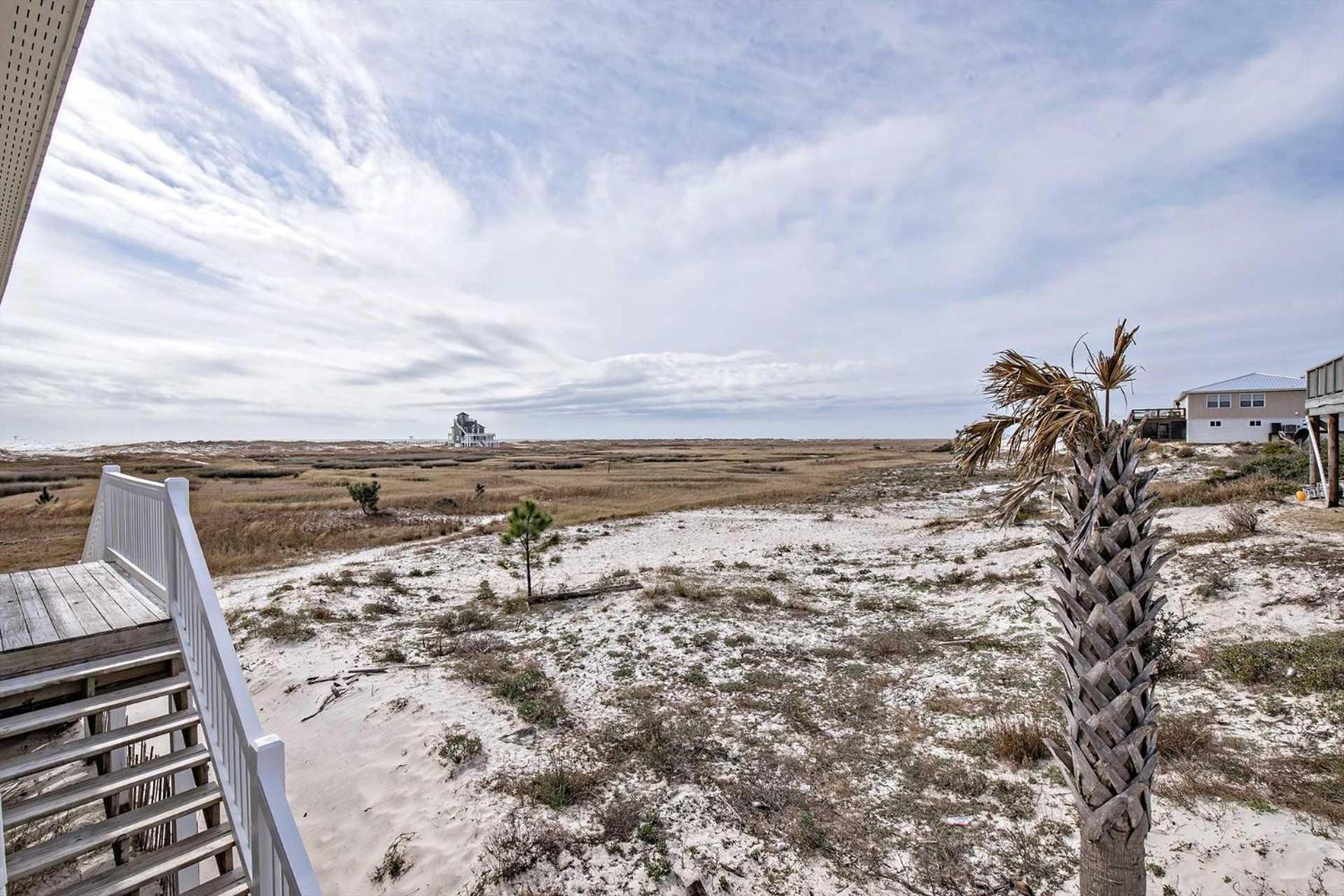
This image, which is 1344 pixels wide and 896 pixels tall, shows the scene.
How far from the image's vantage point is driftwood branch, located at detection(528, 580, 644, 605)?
1391cm

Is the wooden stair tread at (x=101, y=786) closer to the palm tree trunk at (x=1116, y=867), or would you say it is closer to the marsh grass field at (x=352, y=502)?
the palm tree trunk at (x=1116, y=867)

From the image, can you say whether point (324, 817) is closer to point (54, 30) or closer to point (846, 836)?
point (846, 836)

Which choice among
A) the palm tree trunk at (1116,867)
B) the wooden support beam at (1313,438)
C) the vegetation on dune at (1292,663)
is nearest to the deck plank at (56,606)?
the palm tree trunk at (1116,867)

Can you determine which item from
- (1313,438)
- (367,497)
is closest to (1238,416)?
(1313,438)

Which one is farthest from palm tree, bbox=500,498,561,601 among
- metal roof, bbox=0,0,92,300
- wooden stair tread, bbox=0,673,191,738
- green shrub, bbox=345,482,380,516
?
green shrub, bbox=345,482,380,516

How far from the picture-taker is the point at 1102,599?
3135 mm

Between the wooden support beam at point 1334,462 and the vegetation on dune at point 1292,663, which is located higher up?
the wooden support beam at point 1334,462

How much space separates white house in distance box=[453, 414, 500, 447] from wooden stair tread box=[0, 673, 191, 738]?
443 ft

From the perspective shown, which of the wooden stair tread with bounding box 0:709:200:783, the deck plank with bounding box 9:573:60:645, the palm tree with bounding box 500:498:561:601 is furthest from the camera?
the palm tree with bounding box 500:498:561:601

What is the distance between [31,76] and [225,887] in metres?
5.88

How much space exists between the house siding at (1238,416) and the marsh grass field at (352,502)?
16.3 meters

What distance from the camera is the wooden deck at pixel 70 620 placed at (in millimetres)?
4340

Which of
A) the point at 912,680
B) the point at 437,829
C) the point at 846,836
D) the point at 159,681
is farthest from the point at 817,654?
the point at 159,681

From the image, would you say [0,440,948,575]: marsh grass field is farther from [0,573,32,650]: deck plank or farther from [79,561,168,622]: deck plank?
[0,573,32,650]: deck plank
